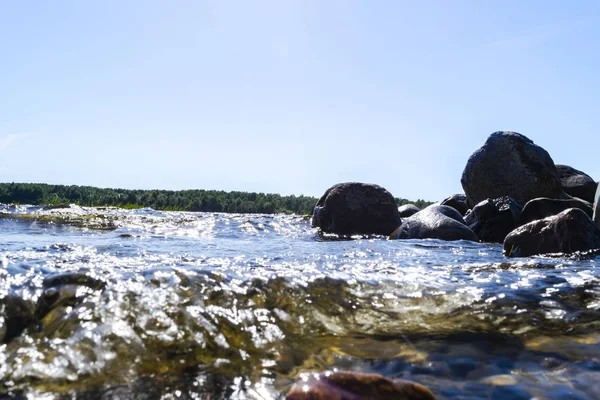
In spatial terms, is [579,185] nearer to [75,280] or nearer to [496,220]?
[496,220]

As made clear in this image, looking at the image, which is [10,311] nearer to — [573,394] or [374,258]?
[573,394]

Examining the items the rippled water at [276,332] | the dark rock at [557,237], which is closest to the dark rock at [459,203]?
the dark rock at [557,237]

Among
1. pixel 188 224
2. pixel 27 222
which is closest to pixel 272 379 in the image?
pixel 188 224

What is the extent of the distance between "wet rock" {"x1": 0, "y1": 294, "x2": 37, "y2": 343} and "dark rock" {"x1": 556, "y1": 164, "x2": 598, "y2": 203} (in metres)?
14.6

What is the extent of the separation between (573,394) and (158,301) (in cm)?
227

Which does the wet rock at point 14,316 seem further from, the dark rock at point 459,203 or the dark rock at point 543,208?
the dark rock at point 459,203

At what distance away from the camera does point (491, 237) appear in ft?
32.6

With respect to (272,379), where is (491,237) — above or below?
above

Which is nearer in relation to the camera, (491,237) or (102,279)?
(102,279)

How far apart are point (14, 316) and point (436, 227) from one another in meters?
8.42

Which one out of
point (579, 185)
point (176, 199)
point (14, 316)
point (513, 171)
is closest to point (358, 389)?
point (14, 316)

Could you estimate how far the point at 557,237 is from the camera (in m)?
6.86

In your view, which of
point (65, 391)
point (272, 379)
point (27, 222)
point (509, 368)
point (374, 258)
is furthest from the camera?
point (27, 222)

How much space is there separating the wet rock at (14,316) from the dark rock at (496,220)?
9179 mm
